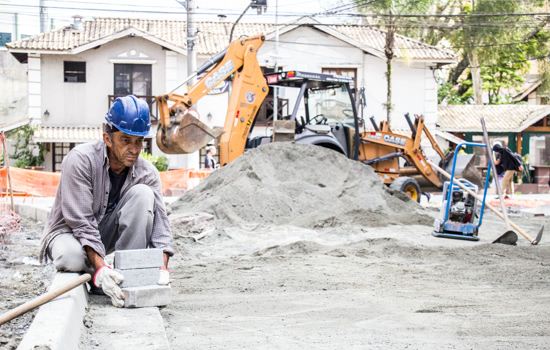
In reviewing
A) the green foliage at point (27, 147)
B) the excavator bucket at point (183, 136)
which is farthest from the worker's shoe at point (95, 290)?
the green foliage at point (27, 147)

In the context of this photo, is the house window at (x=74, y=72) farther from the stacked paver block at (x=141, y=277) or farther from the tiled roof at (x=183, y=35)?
the stacked paver block at (x=141, y=277)

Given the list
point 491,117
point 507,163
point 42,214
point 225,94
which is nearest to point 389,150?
point 507,163

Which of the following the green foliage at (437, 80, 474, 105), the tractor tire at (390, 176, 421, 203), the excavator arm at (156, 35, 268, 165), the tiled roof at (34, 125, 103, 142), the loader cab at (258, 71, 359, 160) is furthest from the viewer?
the green foliage at (437, 80, 474, 105)

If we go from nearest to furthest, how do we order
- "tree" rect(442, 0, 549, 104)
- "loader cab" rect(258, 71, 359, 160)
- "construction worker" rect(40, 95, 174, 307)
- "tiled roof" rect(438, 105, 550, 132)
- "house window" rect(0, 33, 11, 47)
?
"construction worker" rect(40, 95, 174, 307) → "loader cab" rect(258, 71, 359, 160) → "tiled roof" rect(438, 105, 550, 132) → "tree" rect(442, 0, 549, 104) → "house window" rect(0, 33, 11, 47)

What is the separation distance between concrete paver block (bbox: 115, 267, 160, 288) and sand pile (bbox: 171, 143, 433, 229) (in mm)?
5088

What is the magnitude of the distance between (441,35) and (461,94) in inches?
281

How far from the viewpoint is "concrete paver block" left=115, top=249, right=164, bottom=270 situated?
3633 mm

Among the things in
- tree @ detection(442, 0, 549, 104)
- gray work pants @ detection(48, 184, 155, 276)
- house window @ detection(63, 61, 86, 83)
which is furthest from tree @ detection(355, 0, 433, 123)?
gray work pants @ detection(48, 184, 155, 276)

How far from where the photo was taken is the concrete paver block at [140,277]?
12.0 feet

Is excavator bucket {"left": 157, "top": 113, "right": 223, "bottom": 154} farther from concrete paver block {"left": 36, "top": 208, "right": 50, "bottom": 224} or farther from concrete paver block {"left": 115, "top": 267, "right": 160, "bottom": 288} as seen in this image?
concrete paver block {"left": 115, "top": 267, "right": 160, "bottom": 288}

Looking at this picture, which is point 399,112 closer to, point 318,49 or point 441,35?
point 318,49

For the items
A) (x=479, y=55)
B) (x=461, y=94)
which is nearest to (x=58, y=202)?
(x=479, y=55)

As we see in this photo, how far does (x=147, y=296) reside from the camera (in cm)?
367

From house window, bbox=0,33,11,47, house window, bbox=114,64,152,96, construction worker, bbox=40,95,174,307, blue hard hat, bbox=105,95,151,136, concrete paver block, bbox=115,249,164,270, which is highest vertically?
house window, bbox=0,33,11,47
